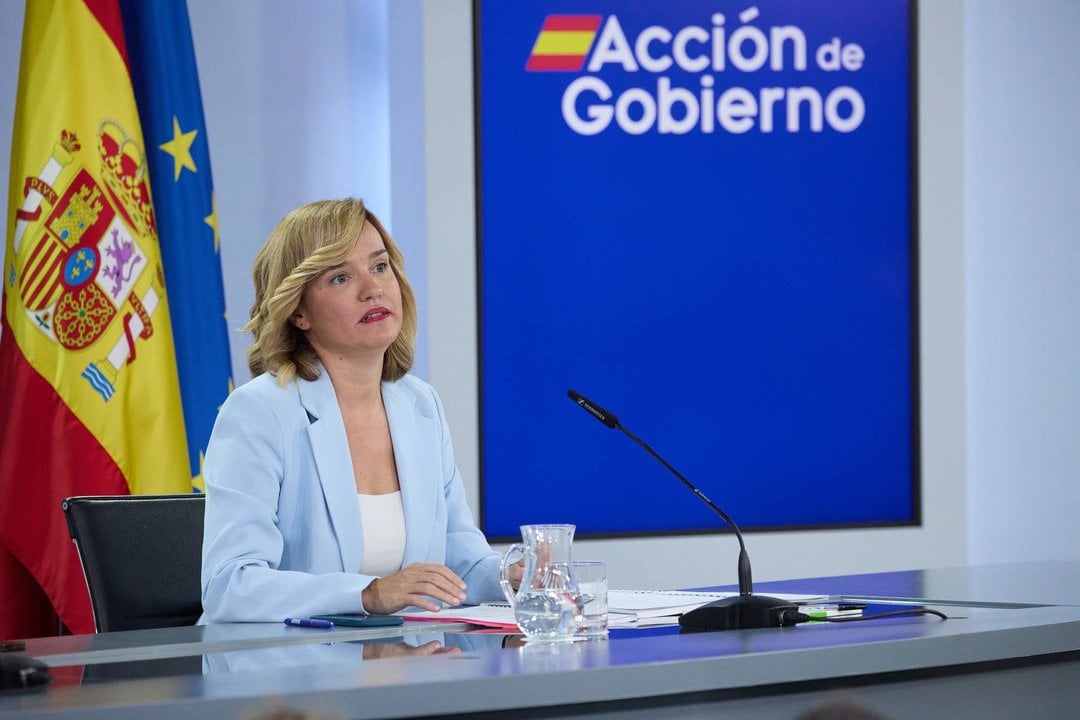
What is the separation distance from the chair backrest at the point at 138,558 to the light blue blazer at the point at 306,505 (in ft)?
0.45

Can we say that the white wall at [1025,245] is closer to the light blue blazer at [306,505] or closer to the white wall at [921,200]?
the white wall at [921,200]

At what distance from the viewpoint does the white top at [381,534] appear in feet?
7.88

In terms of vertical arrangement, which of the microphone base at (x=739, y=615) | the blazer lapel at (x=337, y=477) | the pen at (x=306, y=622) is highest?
the blazer lapel at (x=337, y=477)

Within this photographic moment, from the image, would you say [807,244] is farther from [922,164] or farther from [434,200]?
[434,200]

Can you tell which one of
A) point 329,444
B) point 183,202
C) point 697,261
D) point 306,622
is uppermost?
point 183,202

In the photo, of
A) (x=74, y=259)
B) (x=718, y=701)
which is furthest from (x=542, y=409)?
(x=718, y=701)

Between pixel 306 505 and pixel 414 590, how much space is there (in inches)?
17.1

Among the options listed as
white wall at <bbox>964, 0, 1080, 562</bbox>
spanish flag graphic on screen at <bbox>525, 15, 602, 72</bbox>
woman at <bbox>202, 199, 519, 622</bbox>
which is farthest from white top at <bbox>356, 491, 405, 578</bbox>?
white wall at <bbox>964, 0, 1080, 562</bbox>

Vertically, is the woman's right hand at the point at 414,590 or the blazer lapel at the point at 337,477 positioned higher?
the blazer lapel at the point at 337,477

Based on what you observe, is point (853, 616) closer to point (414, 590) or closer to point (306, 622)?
point (414, 590)

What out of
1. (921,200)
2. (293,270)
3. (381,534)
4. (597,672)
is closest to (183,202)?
(293,270)

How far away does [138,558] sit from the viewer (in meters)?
2.30

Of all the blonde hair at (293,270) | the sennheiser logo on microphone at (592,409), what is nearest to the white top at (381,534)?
the blonde hair at (293,270)

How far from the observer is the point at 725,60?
4262 millimetres
